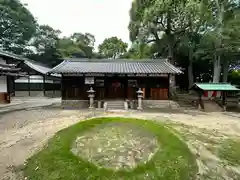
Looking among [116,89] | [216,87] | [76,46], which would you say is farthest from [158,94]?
[76,46]

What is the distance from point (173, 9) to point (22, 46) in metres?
32.6

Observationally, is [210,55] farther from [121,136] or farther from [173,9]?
[121,136]

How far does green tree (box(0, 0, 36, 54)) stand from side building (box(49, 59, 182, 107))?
26699 mm

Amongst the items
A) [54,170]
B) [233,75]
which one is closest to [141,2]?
[233,75]

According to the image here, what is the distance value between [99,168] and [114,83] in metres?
13.1

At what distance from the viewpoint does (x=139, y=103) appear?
50.7 ft

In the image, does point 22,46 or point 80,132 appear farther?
point 22,46

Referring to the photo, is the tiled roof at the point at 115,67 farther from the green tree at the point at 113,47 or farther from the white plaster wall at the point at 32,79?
the green tree at the point at 113,47

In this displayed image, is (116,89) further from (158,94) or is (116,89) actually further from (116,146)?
(116,146)

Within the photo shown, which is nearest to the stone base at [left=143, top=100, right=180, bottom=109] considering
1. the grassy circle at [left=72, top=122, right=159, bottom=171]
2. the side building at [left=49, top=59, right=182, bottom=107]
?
the side building at [left=49, top=59, right=182, bottom=107]

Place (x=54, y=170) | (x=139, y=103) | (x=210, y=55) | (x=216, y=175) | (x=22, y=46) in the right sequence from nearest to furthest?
(x=54, y=170), (x=216, y=175), (x=139, y=103), (x=210, y=55), (x=22, y=46)

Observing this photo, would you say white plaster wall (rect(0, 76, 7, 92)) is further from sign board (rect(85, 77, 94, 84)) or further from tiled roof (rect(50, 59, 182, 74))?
sign board (rect(85, 77, 94, 84))

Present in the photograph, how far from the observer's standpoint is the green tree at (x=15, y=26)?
115 ft

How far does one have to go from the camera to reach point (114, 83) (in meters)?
17.4
